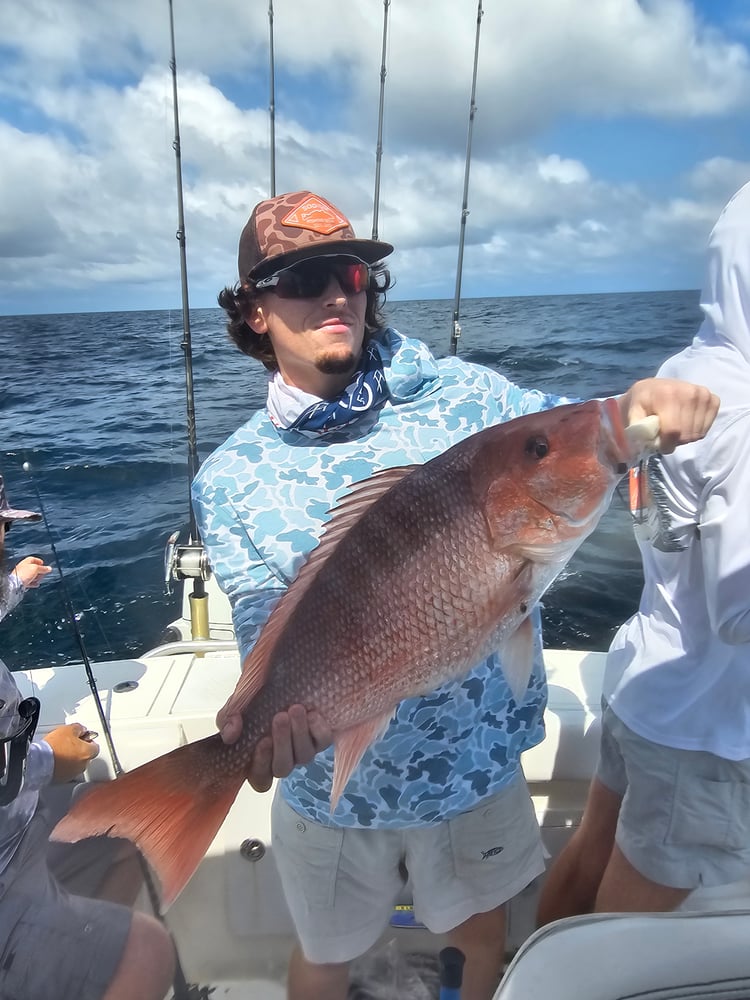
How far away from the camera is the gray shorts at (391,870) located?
5.78 ft

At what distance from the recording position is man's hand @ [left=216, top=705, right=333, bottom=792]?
4.41ft

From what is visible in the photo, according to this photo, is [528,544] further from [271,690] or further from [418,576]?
[271,690]

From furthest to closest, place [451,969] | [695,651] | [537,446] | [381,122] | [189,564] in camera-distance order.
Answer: [381,122]
[189,564]
[451,969]
[695,651]
[537,446]

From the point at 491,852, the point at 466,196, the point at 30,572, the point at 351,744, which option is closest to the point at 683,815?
the point at 491,852

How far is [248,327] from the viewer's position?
206cm

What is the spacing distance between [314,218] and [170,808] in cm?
144

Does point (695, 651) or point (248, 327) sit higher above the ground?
point (248, 327)

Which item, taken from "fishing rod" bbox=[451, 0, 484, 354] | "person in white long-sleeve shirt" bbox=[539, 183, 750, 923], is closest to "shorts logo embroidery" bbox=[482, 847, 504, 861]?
"person in white long-sleeve shirt" bbox=[539, 183, 750, 923]

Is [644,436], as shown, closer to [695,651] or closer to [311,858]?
[695,651]

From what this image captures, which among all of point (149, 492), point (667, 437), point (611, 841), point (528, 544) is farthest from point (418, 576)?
point (149, 492)

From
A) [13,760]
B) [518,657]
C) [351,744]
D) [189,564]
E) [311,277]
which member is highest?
[311,277]

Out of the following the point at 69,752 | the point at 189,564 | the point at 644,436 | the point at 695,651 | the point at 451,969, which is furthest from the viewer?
the point at 189,564

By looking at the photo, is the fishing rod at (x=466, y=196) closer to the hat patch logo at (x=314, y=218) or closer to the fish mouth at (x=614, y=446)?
the hat patch logo at (x=314, y=218)

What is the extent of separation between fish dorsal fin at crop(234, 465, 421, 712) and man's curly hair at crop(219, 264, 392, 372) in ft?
2.33
